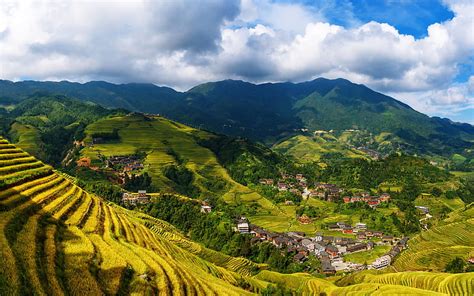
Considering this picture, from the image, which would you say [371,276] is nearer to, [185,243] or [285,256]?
[285,256]

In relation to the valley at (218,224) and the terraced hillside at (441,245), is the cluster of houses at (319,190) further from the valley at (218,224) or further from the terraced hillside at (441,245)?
the terraced hillside at (441,245)

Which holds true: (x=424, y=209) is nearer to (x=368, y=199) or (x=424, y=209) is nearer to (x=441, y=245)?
(x=368, y=199)

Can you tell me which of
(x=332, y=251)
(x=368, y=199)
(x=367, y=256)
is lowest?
(x=367, y=256)

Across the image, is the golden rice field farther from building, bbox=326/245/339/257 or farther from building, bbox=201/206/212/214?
building, bbox=201/206/212/214

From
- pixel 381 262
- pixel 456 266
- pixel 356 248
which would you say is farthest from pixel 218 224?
pixel 456 266

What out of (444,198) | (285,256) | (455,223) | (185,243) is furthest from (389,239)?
(185,243)

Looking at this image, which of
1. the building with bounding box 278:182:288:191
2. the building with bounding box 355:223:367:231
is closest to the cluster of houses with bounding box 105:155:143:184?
the building with bounding box 278:182:288:191
